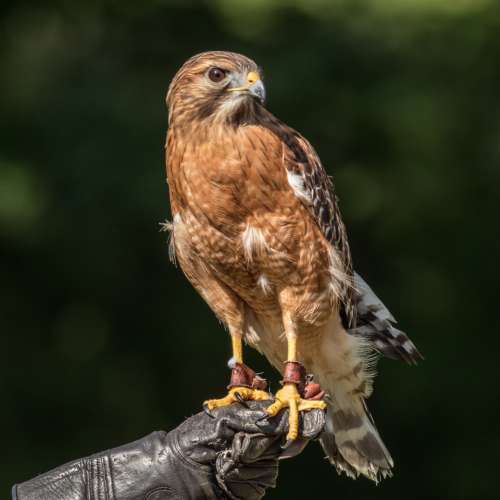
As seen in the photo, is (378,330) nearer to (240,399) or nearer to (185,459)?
(240,399)

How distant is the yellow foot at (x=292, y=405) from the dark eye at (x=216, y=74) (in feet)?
3.49

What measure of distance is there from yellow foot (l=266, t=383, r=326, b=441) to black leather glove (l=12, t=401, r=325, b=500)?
0.07 ft

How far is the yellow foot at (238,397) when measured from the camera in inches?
144

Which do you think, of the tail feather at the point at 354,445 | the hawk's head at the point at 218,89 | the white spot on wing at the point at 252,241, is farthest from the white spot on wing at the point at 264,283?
the tail feather at the point at 354,445

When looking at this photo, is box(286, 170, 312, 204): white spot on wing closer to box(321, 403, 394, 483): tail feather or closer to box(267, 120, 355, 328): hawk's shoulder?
box(267, 120, 355, 328): hawk's shoulder

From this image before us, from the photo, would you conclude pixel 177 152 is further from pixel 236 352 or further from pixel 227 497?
pixel 227 497

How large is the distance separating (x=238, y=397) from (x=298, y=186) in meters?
0.76

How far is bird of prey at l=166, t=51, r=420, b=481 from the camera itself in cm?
370

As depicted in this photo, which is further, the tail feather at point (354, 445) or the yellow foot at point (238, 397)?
the tail feather at point (354, 445)

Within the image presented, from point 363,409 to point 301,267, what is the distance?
2.94 ft

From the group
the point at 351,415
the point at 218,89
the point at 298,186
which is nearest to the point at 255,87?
the point at 218,89

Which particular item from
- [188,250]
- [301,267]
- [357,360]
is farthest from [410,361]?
[188,250]

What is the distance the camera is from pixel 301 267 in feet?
12.7

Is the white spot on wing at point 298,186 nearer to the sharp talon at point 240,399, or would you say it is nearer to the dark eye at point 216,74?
the dark eye at point 216,74
